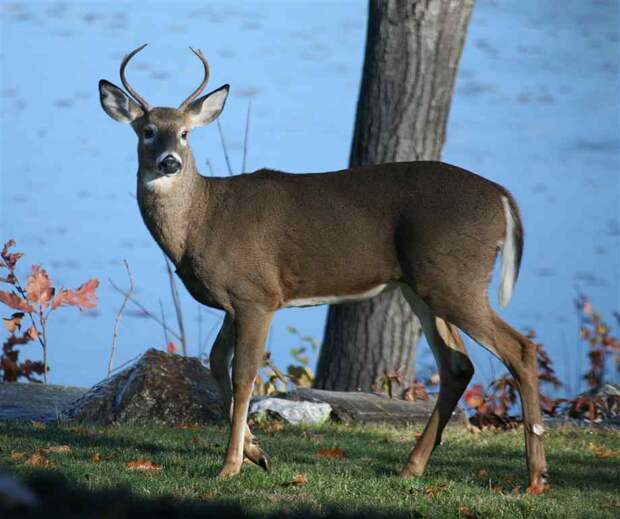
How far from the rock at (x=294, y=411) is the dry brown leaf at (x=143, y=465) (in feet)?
7.48

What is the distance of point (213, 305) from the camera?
7129 mm

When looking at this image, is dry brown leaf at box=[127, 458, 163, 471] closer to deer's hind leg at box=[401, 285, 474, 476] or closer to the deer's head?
deer's hind leg at box=[401, 285, 474, 476]

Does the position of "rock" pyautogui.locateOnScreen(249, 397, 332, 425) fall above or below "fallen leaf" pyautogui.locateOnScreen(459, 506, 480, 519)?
below

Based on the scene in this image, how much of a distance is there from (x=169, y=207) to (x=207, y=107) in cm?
77

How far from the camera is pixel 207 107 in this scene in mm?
7645

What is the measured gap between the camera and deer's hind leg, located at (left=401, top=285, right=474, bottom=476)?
7.17 m

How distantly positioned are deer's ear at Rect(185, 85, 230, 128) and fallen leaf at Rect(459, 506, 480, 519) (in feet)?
9.53

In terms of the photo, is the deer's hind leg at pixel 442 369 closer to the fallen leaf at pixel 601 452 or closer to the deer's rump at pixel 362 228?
the deer's rump at pixel 362 228

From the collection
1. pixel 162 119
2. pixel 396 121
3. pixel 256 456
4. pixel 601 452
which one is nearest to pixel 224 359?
pixel 256 456

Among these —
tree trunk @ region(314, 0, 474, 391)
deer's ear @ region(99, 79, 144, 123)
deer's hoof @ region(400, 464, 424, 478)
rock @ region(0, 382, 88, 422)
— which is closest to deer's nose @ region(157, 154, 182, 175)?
deer's ear @ region(99, 79, 144, 123)

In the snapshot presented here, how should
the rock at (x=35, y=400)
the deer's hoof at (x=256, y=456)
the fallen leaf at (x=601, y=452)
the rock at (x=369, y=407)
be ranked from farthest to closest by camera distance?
the rock at (x=35, y=400)
the rock at (x=369, y=407)
the fallen leaf at (x=601, y=452)
the deer's hoof at (x=256, y=456)

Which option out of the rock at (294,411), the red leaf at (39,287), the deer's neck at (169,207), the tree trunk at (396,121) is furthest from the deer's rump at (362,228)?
the tree trunk at (396,121)

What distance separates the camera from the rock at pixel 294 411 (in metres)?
9.27

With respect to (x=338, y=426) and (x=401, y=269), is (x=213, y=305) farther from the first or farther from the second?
(x=338, y=426)
